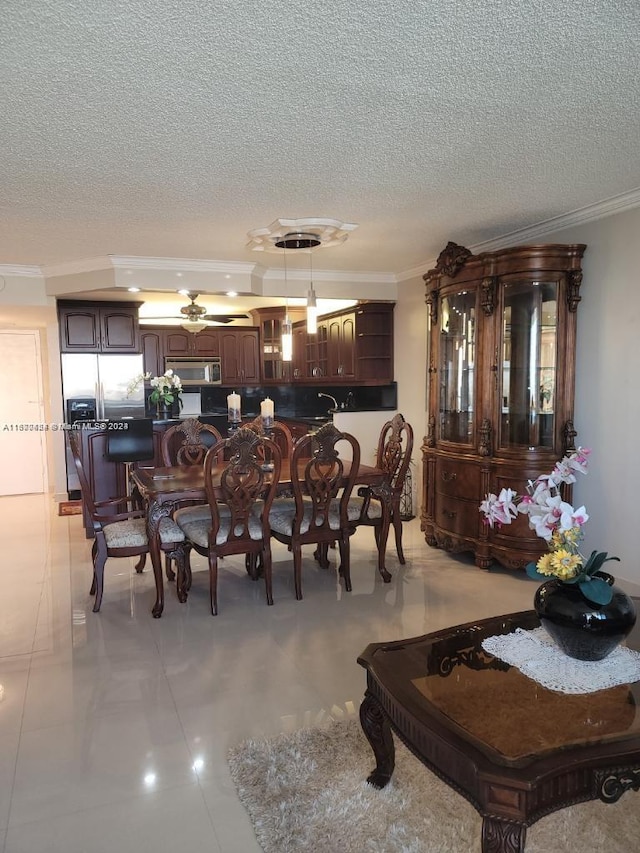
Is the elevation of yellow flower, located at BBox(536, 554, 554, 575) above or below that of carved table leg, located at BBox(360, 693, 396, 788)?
above

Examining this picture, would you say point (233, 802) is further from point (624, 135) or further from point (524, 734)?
point (624, 135)

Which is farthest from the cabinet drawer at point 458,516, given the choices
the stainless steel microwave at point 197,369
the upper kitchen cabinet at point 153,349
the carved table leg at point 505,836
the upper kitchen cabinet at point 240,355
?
the upper kitchen cabinet at point 153,349

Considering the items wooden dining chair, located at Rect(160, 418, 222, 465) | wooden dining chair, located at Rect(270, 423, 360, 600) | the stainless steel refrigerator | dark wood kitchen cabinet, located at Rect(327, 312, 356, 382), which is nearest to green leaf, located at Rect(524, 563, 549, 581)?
wooden dining chair, located at Rect(270, 423, 360, 600)

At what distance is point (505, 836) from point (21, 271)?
5.77 m

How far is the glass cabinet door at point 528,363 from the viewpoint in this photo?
4.14 meters

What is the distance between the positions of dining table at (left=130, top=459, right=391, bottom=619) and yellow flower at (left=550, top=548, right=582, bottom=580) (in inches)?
85.5

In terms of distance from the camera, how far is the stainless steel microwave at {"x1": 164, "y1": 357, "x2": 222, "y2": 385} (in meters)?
8.55

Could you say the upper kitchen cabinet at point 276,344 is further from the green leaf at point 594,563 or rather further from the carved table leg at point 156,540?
the green leaf at point 594,563

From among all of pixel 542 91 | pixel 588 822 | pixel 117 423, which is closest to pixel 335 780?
pixel 588 822

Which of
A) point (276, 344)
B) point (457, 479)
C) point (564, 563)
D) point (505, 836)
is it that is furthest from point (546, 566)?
point (276, 344)

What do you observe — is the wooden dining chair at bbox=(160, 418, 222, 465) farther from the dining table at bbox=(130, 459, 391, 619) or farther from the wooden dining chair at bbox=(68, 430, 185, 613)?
the wooden dining chair at bbox=(68, 430, 185, 613)

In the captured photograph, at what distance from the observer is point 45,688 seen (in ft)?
9.01

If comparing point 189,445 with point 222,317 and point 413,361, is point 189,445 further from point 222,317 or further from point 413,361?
point 222,317

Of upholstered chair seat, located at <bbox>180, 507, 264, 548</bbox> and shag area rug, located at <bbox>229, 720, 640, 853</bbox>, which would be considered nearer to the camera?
shag area rug, located at <bbox>229, 720, 640, 853</bbox>
